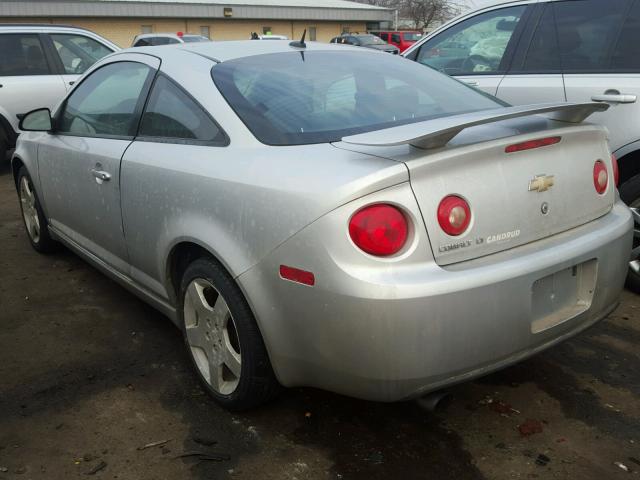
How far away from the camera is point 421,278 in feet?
6.86

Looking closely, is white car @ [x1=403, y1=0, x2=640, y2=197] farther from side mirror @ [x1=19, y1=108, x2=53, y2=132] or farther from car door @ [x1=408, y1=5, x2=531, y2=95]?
side mirror @ [x1=19, y1=108, x2=53, y2=132]

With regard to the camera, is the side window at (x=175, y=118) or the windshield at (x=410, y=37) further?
Result: the windshield at (x=410, y=37)

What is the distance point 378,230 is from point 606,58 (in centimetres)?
260

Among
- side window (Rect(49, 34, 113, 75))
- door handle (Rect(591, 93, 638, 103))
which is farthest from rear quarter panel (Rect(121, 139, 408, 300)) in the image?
side window (Rect(49, 34, 113, 75))

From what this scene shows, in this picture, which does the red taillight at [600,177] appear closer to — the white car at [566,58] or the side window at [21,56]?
the white car at [566,58]

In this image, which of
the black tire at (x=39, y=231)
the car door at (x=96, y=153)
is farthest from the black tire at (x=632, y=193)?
the black tire at (x=39, y=231)

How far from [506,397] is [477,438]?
14.1 inches

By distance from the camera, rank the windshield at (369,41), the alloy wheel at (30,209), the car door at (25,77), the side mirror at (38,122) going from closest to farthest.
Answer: the side mirror at (38,122) < the alloy wheel at (30,209) < the car door at (25,77) < the windshield at (369,41)

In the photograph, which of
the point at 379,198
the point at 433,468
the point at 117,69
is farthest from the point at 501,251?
the point at 117,69

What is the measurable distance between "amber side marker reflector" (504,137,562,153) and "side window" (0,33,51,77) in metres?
7.66

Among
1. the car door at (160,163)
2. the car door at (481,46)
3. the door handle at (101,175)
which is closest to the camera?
the car door at (160,163)

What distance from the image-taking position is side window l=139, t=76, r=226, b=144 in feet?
9.11

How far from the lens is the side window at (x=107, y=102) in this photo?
3359mm

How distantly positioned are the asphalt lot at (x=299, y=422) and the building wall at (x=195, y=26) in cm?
2785
